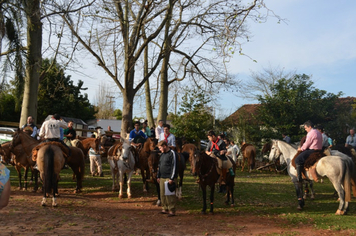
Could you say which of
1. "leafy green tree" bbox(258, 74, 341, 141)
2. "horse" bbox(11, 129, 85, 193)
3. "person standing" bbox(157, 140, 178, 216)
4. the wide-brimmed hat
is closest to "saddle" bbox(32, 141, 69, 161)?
"horse" bbox(11, 129, 85, 193)

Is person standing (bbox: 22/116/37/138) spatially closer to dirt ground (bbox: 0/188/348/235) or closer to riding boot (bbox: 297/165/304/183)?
dirt ground (bbox: 0/188/348/235)

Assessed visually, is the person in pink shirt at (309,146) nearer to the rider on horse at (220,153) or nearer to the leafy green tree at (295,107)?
the rider on horse at (220,153)

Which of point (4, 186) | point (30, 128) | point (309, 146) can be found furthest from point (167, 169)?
point (30, 128)

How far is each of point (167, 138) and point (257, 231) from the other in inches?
185

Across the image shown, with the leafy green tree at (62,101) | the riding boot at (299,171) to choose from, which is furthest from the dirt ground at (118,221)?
the leafy green tree at (62,101)

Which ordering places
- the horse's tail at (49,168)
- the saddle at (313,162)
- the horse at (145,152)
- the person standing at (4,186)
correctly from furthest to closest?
the horse at (145,152) → the saddle at (313,162) → the horse's tail at (49,168) → the person standing at (4,186)

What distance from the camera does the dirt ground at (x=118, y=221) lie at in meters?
7.40

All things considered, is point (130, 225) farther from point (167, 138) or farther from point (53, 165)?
point (167, 138)

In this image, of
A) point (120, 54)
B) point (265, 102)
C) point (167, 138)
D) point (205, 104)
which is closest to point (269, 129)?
point (265, 102)

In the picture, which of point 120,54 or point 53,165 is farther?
point 120,54

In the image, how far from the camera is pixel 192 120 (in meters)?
24.2

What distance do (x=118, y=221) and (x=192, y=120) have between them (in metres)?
16.2

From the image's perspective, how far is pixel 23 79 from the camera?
10.3 meters

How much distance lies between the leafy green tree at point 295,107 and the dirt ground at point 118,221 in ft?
51.5
